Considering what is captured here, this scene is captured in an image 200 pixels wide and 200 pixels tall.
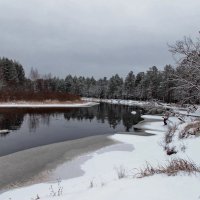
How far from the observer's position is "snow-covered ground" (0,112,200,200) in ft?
→ 16.6

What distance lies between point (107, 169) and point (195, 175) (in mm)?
8334

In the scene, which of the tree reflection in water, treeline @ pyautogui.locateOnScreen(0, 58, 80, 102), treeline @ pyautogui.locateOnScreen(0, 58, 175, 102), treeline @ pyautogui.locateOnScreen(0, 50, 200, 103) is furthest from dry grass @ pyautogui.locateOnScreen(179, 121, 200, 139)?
treeline @ pyautogui.locateOnScreen(0, 58, 80, 102)

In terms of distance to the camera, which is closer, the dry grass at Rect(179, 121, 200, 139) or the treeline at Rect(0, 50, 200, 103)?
the dry grass at Rect(179, 121, 200, 139)

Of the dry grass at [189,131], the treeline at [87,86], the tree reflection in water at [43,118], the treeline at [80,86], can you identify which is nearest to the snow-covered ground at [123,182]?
the dry grass at [189,131]

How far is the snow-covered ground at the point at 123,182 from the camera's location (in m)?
5.07

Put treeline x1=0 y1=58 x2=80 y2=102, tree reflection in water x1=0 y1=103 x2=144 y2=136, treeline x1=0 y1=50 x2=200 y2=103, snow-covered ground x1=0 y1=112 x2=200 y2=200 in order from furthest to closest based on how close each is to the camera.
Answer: treeline x1=0 y1=50 x2=200 y2=103, treeline x1=0 y1=58 x2=80 y2=102, tree reflection in water x1=0 y1=103 x2=144 y2=136, snow-covered ground x1=0 y1=112 x2=200 y2=200

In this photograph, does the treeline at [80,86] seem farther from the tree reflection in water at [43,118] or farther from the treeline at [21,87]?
the tree reflection in water at [43,118]

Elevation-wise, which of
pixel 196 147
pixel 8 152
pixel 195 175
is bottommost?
pixel 8 152

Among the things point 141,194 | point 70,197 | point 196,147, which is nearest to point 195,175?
point 141,194

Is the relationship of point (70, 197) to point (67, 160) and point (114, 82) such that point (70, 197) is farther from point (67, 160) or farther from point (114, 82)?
point (114, 82)

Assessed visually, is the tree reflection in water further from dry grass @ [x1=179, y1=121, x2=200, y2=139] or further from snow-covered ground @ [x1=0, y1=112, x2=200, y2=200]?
dry grass @ [x1=179, y1=121, x2=200, y2=139]

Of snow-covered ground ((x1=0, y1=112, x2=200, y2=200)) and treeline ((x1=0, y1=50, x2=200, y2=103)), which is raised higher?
treeline ((x1=0, y1=50, x2=200, y2=103))

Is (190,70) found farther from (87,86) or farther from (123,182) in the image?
(87,86)

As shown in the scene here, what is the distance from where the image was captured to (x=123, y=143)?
2197 cm
